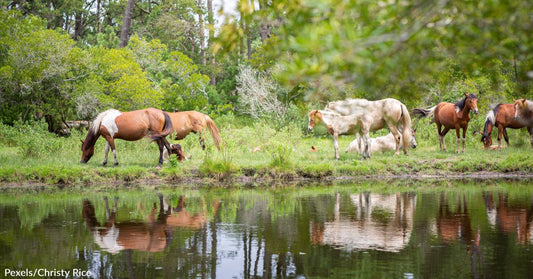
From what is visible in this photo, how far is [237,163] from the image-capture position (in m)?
16.5

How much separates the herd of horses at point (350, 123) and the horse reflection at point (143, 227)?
A: 4969 millimetres

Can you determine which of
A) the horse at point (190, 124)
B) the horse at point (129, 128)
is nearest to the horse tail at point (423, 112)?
the horse at point (190, 124)

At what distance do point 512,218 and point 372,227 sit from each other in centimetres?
251

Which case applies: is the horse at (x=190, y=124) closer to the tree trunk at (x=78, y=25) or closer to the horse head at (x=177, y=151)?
the horse head at (x=177, y=151)

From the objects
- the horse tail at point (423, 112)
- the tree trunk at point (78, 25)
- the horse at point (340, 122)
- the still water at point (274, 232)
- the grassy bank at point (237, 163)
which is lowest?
the still water at point (274, 232)

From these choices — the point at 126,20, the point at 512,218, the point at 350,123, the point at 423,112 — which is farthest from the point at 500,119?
the point at 126,20

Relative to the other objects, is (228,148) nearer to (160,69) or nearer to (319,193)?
(319,193)

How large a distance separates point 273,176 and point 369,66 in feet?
41.1

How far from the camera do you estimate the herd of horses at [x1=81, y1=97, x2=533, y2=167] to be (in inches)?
664

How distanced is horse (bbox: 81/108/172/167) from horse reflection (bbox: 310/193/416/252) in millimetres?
6595

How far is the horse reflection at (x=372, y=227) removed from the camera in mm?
8117

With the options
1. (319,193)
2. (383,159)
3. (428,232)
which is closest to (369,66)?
(428,232)

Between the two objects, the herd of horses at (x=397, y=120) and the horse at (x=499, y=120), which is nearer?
the herd of horses at (x=397, y=120)

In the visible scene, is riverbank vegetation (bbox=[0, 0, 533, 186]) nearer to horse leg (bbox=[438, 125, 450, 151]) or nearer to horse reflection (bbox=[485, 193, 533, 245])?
horse leg (bbox=[438, 125, 450, 151])
